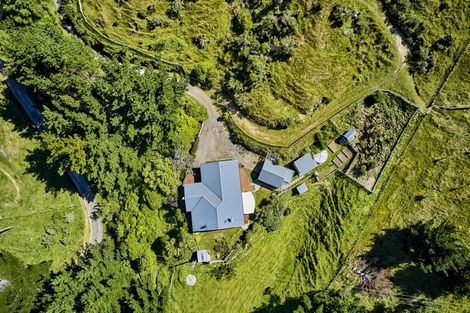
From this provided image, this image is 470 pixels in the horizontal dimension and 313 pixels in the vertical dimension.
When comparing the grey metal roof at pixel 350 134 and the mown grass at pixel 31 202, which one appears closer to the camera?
the grey metal roof at pixel 350 134

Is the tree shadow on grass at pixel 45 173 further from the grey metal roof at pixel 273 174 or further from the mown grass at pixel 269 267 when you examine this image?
the grey metal roof at pixel 273 174

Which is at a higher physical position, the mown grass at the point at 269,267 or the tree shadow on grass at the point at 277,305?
the mown grass at the point at 269,267

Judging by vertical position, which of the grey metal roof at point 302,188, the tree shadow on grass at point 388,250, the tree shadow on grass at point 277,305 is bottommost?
the tree shadow on grass at point 277,305

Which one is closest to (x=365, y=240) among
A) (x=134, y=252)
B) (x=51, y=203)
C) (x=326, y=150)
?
(x=326, y=150)

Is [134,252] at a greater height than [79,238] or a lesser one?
lesser

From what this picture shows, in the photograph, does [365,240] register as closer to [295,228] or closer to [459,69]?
[295,228]

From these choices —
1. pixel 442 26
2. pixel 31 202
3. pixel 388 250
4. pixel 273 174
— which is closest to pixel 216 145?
pixel 273 174

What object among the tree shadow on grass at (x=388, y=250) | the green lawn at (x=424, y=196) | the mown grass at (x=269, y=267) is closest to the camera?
the green lawn at (x=424, y=196)

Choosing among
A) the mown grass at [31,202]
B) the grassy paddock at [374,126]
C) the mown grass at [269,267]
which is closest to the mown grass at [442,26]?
the grassy paddock at [374,126]
